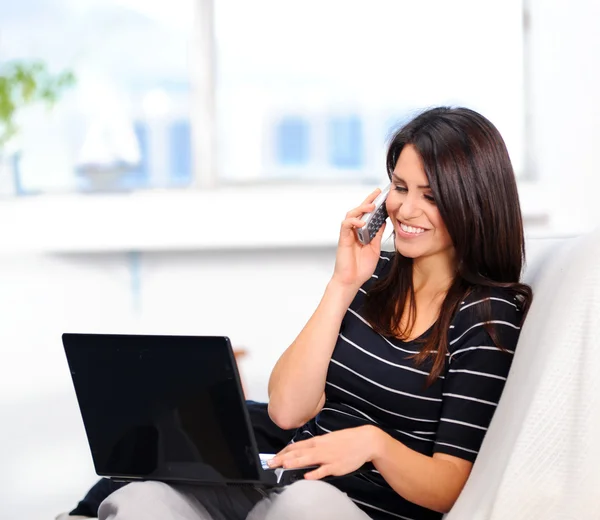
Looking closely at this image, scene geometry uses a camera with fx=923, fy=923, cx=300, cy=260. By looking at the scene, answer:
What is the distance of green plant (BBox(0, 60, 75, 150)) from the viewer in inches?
110

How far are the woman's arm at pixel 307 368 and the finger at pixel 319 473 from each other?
220mm

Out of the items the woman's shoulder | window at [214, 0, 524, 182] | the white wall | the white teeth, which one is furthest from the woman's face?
window at [214, 0, 524, 182]

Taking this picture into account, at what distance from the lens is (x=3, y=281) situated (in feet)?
8.82

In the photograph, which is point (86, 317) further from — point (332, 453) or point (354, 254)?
point (332, 453)

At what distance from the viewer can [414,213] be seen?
1.41m

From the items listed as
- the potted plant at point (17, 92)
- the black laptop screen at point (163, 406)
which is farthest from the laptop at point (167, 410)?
the potted plant at point (17, 92)

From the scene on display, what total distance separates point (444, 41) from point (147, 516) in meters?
1.94

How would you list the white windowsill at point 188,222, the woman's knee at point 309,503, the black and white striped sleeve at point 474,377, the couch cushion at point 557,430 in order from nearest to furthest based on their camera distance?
the couch cushion at point 557,430
the woman's knee at point 309,503
the black and white striped sleeve at point 474,377
the white windowsill at point 188,222

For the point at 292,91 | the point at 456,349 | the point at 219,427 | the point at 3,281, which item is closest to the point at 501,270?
the point at 456,349

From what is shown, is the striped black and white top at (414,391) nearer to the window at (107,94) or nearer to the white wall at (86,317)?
the white wall at (86,317)

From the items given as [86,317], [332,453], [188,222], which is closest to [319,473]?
[332,453]

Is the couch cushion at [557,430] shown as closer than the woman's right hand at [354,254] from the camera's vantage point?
Yes

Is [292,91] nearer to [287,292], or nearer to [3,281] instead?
[287,292]

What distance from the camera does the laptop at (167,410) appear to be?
1.17 metres
